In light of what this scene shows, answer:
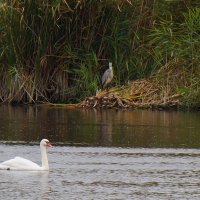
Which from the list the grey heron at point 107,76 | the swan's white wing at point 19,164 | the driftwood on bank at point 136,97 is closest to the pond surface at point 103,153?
the swan's white wing at point 19,164

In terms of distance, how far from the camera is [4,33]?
34.4 metres

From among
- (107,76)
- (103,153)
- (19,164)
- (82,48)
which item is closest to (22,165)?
(19,164)

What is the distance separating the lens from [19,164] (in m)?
19.0

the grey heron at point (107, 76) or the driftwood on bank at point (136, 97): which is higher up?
the grey heron at point (107, 76)

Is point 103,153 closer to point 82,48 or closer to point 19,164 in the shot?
point 19,164

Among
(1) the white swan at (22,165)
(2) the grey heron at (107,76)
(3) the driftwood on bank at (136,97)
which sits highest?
(2) the grey heron at (107,76)

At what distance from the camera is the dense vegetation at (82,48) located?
111 feet

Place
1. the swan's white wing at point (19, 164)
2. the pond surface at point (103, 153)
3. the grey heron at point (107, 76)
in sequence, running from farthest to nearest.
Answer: the grey heron at point (107, 76), the swan's white wing at point (19, 164), the pond surface at point (103, 153)

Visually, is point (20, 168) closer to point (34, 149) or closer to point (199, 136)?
point (34, 149)

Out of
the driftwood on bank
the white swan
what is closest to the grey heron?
the driftwood on bank

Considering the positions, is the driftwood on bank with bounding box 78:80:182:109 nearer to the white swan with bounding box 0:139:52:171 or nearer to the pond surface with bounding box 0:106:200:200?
the pond surface with bounding box 0:106:200:200

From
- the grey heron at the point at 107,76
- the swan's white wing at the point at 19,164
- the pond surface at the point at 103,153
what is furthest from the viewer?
the grey heron at the point at 107,76

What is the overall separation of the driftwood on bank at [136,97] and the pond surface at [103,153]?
961 millimetres

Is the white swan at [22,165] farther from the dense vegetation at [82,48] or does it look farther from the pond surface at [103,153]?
the dense vegetation at [82,48]
